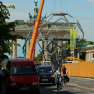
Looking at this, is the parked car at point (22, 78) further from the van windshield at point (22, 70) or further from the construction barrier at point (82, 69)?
the construction barrier at point (82, 69)

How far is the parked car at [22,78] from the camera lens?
1712cm

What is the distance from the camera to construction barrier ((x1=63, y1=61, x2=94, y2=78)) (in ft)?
131

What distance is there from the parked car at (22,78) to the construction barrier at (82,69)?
70.8 feet

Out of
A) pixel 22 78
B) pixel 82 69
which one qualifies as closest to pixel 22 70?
pixel 22 78

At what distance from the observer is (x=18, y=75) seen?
58.7ft

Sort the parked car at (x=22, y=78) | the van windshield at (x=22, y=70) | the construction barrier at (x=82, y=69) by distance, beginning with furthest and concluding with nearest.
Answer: the construction barrier at (x=82, y=69) → the van windshield at (x=22, y=70) → the parked car at (x=22, y=78)

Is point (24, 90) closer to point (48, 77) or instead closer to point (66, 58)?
point (48, 77)

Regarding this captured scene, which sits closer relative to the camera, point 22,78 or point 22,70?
point 22,78

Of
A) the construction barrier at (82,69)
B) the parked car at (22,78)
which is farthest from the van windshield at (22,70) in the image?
the construction barrier at (82,69)

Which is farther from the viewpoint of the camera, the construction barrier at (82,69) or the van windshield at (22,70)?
the construction barrier at (82,69)

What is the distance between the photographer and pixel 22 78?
17.5 metres

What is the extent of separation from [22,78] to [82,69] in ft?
91.2

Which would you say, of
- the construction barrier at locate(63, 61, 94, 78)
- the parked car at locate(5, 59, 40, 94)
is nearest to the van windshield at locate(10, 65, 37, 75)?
the parked car at locate(5, 59, 40, 94)

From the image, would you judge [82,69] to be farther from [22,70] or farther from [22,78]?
[22,78]
